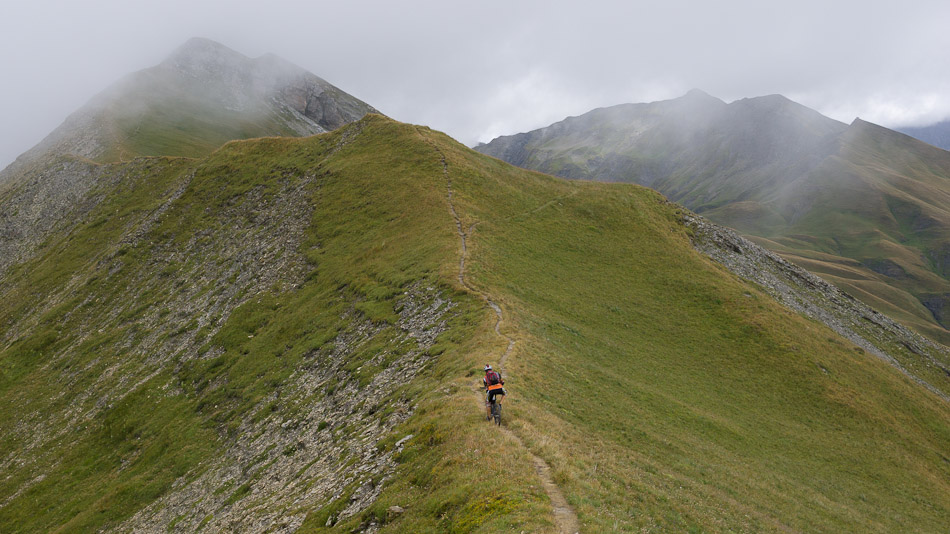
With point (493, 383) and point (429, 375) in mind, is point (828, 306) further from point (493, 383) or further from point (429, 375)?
point (493, 383)

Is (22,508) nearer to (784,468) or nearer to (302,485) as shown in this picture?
(302,485)

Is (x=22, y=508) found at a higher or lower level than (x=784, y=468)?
lower

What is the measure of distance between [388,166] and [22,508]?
59.3 meters

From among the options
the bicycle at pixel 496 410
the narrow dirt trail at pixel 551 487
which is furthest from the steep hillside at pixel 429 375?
the bicycle at pixel 496 410

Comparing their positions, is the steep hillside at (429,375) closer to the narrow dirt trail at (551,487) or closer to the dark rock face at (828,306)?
the narrow dirt trail at (551,487)

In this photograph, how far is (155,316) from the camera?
64.2 m

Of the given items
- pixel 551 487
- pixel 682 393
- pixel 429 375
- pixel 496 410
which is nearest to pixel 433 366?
pixel 429 375

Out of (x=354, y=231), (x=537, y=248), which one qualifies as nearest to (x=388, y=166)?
(x=354, y=231)

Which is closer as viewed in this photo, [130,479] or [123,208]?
[130,479]

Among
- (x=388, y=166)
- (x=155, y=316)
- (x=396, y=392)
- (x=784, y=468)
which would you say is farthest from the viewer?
(x=388, y=166)

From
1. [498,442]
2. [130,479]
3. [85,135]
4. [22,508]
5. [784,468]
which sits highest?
[85,135]

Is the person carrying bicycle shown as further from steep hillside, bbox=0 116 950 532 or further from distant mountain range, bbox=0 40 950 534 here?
steep hillside, bbox=0 116 950 532

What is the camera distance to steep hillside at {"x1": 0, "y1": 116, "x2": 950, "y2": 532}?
23.0 metres

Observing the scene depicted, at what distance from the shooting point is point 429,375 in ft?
104
